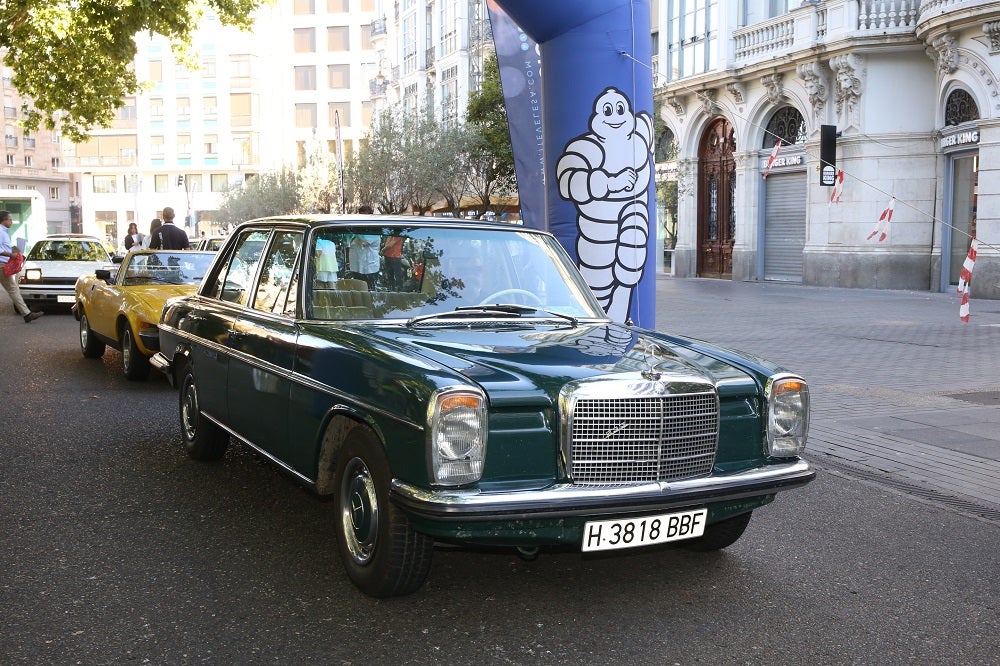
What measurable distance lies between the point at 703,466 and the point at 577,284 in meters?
1.58

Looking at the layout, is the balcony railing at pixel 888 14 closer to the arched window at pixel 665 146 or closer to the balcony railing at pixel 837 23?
the balcony railing at pixel 837 23

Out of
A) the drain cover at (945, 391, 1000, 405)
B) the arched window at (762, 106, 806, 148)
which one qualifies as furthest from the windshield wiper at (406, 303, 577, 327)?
the arched window at (762, 106, 806, 148)

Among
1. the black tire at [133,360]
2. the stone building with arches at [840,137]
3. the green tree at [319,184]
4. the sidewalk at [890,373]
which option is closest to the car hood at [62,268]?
the black tire at [133,360]

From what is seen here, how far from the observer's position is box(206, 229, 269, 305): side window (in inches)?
228

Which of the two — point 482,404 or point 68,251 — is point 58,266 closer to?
point 68,251

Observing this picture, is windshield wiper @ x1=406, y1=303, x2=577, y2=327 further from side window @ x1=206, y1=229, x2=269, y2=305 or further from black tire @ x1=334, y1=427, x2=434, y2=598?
side window @ x1=206, y1=229, x2=269, y2=305

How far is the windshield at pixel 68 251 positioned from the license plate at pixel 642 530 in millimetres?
19344

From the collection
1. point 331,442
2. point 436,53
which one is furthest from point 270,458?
point 436,53

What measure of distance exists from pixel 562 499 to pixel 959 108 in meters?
22.6

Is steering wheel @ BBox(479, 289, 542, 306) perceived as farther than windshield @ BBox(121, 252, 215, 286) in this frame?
No

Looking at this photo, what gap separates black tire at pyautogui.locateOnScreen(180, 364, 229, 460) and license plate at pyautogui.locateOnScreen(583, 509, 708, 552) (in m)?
3.03

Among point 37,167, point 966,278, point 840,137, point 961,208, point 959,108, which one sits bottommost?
point 966,278

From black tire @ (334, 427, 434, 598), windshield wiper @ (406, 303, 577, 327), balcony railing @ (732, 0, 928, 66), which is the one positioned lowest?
black tire @ (334, 427, 434, 598)

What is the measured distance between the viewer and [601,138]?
29.6ft
